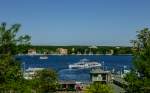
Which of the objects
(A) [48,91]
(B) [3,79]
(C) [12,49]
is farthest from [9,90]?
(A) [48,91]

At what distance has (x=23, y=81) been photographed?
25328mm

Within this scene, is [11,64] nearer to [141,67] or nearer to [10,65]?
[10,65]

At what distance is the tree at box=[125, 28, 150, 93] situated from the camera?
32.5 meters

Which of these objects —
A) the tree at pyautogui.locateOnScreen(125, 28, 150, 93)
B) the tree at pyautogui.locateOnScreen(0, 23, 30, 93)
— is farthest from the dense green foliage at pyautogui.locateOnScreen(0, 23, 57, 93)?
the tree at pyautogui.locateOnScreen(125, 28, 150, 93)

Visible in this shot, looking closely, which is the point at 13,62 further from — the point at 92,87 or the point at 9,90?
the point at 92,87

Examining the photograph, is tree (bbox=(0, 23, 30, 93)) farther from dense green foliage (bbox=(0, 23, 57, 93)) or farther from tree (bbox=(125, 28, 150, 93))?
tree (bbox=(125, 28, 150, 93))

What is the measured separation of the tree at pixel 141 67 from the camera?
3247 centimetres

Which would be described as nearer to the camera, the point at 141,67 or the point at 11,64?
the point at 11,64

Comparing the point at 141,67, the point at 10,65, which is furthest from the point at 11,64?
the point at 141,67

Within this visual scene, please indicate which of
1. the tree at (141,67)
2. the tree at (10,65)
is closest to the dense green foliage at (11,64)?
the tree at (10,65)

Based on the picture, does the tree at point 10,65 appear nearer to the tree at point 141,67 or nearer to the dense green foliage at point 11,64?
the dense green foliage at point 11,64

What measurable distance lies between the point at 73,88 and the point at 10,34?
64.0 metres

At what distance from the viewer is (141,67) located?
33.2 m

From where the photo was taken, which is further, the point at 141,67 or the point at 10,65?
the point at 141,67
